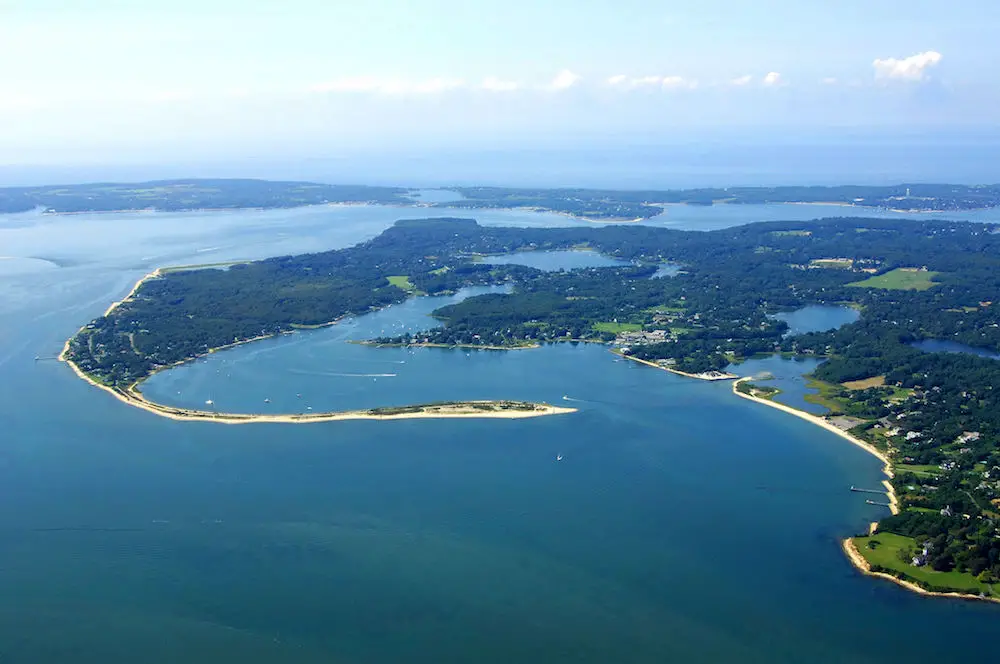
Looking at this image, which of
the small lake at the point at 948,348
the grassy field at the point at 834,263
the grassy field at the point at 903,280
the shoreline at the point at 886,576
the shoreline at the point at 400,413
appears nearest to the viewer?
the shoreline at the point at 886,576

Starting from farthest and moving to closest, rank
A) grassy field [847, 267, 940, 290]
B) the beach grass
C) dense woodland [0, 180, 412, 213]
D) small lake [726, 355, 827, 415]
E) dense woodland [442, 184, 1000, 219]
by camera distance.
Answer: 1. dense woodland [0, 180, 412, 213]
2. dense woodland [442, 184, 1000, 219]
3. the beach grass
4. grassy field [847, 267, 940, 290]
5. small lake [726, 355, 827, 415]

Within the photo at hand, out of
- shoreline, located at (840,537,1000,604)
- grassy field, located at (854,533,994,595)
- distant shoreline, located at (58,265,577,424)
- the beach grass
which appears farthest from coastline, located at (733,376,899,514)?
the beach grass

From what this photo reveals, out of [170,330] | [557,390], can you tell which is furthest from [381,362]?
[170,330]

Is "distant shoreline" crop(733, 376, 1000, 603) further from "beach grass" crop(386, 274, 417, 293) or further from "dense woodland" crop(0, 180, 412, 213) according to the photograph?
"dense woodland" crop(0, 180, 412, 213)

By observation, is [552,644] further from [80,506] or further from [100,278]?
[100,278]

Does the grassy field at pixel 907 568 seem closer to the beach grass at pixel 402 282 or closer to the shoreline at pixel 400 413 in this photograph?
the shoreline at pixel 400 413

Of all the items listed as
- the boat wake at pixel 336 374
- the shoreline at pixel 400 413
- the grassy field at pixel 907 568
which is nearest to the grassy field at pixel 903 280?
the shoreline at pixel 400 413
